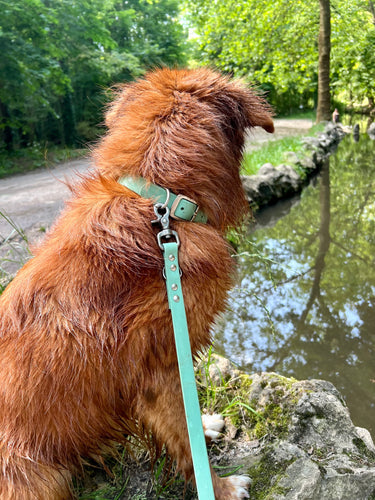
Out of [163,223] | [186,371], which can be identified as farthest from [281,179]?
[186,371]

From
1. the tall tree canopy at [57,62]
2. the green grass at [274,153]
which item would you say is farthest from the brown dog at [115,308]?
the green grass at [274,153]

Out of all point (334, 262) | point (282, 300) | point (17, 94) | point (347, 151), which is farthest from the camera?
point (347, 151)

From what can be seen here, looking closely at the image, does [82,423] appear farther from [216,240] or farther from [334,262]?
[334,262]

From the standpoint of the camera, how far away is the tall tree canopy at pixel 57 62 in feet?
32.3

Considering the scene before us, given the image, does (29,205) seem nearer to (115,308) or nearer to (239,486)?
(115,308)

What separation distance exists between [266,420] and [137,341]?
981mm

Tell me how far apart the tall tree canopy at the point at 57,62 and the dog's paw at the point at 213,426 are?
15.1 feet

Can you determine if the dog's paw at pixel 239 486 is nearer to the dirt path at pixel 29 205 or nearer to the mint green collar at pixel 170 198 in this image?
the mint green collar at pixel 170 198

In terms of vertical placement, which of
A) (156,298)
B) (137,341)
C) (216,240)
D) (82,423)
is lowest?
(82,423)

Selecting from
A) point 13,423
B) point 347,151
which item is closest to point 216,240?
point 13,423

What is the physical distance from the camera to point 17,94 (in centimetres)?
1078

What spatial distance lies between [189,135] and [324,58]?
50.8ft

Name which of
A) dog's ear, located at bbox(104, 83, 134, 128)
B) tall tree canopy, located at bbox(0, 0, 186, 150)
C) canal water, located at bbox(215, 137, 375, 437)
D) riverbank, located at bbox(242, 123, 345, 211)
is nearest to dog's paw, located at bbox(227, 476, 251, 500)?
canal water, located at bbox(215, 137, 375, 437)

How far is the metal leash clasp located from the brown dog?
56mm
